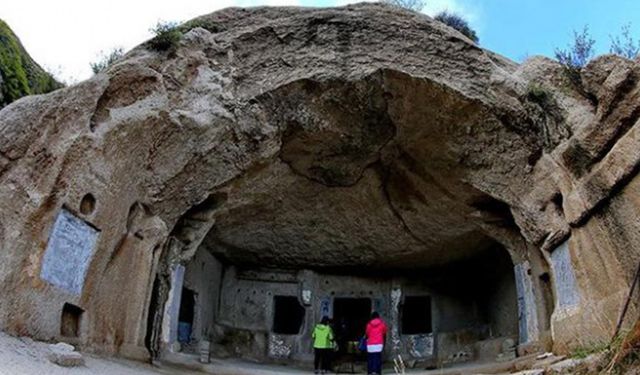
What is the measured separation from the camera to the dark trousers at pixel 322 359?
37.0 ft

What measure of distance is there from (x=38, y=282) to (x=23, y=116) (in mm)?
1883

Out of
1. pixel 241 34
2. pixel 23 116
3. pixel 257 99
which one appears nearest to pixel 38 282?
pixel 23 116

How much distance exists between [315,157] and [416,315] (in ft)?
16.8

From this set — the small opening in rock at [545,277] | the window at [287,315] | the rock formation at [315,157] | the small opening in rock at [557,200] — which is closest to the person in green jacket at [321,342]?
the window at [287,315]

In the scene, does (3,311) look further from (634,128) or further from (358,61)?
(634,128)

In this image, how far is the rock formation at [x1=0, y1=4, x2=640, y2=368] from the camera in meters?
7.22

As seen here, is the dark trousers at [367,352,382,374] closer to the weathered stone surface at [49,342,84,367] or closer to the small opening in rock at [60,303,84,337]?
the small opening in rock at [60,303,84,337]

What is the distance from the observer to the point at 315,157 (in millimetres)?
10195

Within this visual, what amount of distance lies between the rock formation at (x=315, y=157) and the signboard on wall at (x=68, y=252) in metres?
0.06

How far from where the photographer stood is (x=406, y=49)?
9.02 meters

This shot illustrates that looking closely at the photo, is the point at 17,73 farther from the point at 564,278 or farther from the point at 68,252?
the point at 564,278

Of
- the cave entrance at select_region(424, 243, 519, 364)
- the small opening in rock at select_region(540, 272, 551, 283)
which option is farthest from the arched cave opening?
the small opening in rock at select_region(540, 272, 551, 283)

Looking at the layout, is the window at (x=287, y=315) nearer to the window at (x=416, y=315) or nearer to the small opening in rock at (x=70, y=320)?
the window at (x=416, y=315)

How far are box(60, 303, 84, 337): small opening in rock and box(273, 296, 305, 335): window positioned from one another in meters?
5.92
